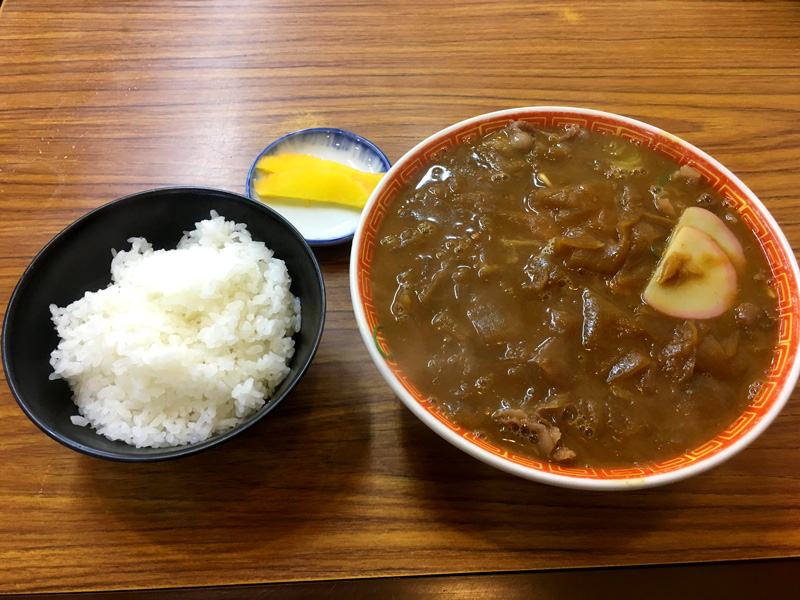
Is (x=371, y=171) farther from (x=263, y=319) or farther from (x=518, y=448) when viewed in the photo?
(x=518, y=448)

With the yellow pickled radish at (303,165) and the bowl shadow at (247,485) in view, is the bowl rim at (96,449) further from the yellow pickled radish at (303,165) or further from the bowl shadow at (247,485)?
the yellow pickled radish at (303,165)

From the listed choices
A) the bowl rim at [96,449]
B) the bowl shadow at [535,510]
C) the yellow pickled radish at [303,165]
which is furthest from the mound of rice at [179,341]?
the bowl shadow at [535,510]

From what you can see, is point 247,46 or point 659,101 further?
point 247,46

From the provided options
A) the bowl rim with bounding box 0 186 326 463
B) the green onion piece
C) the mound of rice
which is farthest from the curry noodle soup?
the mound of rice

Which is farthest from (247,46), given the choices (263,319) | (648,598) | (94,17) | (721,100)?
(648,598)

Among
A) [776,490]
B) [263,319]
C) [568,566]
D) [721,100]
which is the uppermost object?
[721,100]

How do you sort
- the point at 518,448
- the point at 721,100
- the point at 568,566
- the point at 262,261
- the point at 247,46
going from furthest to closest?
the point at 247,46, the point at 721,100, the point at 262,261, the point at 568,566, the point at 518,448

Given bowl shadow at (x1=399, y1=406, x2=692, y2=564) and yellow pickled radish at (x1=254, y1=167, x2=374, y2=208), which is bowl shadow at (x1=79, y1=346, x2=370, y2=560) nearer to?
bowl shadow at (x1=399, y1=406, x2=692, y2=564)
